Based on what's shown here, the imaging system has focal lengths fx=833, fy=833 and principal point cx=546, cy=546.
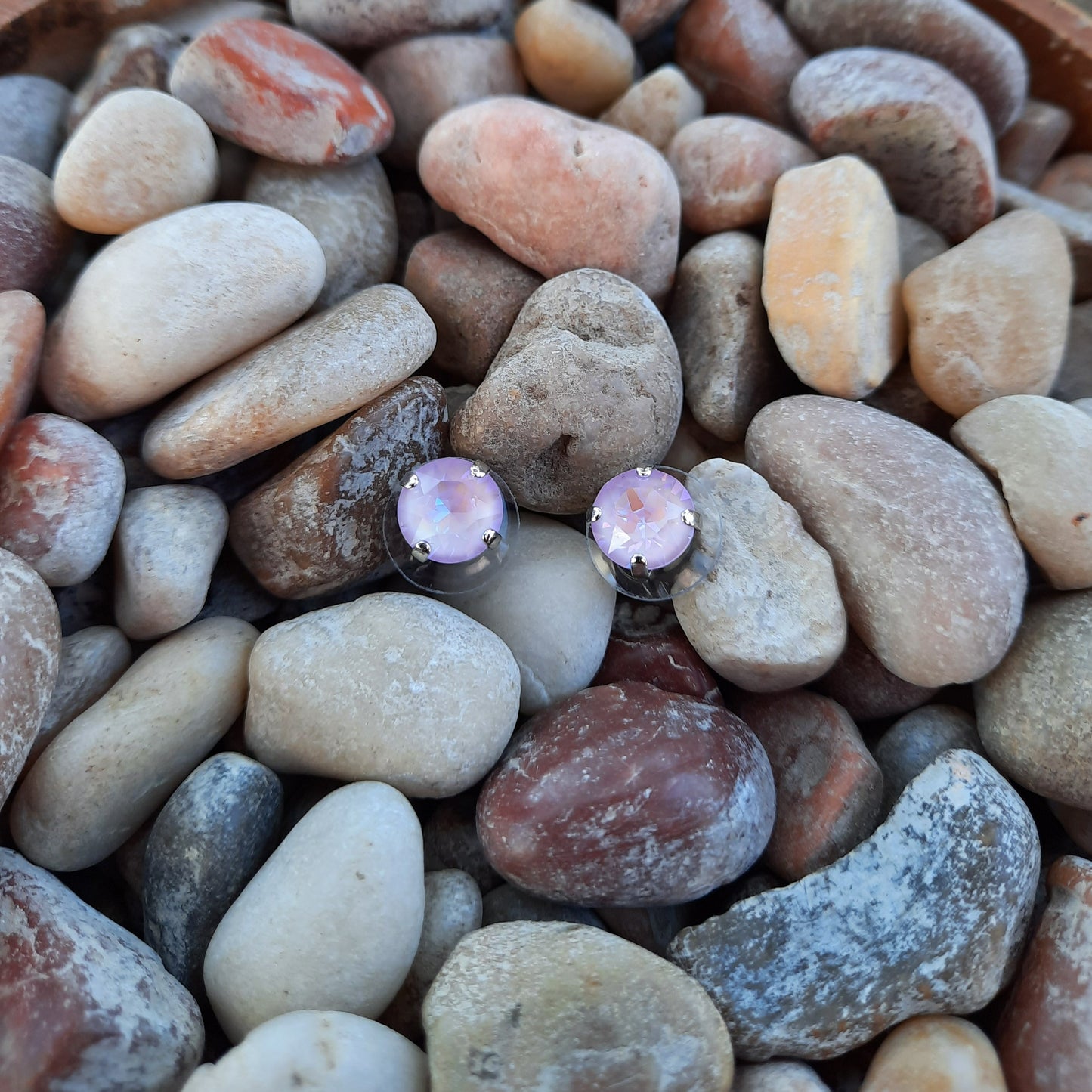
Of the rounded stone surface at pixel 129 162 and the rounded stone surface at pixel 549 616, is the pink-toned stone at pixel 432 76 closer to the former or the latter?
the rounded stone surface at pixel 129 162

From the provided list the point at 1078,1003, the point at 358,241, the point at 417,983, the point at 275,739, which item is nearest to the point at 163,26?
the point at 358,241

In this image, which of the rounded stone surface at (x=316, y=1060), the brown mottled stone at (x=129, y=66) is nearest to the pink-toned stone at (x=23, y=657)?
the rounded stone surface at (x=316, y=1060)

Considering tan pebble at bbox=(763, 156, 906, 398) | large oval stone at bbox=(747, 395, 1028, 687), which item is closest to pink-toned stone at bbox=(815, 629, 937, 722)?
large oval stone at bbox=(747, 395, 1028, 687)

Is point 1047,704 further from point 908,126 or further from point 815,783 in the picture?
point 908,126

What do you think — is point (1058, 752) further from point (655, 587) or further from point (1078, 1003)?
point (655, 587)

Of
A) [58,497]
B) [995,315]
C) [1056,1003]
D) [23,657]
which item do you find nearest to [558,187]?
[995,315]

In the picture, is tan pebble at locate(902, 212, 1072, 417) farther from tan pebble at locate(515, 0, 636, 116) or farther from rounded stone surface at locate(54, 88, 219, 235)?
rounded stone surface at locate(54, 88, 219, 235)
